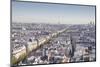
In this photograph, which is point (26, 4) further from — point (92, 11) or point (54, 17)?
point (92, 11)

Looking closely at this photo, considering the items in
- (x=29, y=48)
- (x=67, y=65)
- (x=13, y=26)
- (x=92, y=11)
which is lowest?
(x=67, y=65)

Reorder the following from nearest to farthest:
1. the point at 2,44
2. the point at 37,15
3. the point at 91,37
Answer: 1. the point at 2,44
2. the point at 37,15
3. the point at 91,37

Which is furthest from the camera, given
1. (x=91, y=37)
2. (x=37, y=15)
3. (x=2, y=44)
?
(x=91, y=37)

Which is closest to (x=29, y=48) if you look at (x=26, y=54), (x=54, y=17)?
(x=26, y=54)

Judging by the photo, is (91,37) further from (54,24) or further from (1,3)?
(1,3)

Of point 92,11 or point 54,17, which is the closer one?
point 54,17

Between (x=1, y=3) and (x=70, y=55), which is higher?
(x=1, y=3)

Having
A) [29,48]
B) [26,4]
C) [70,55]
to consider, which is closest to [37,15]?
[26,4]
